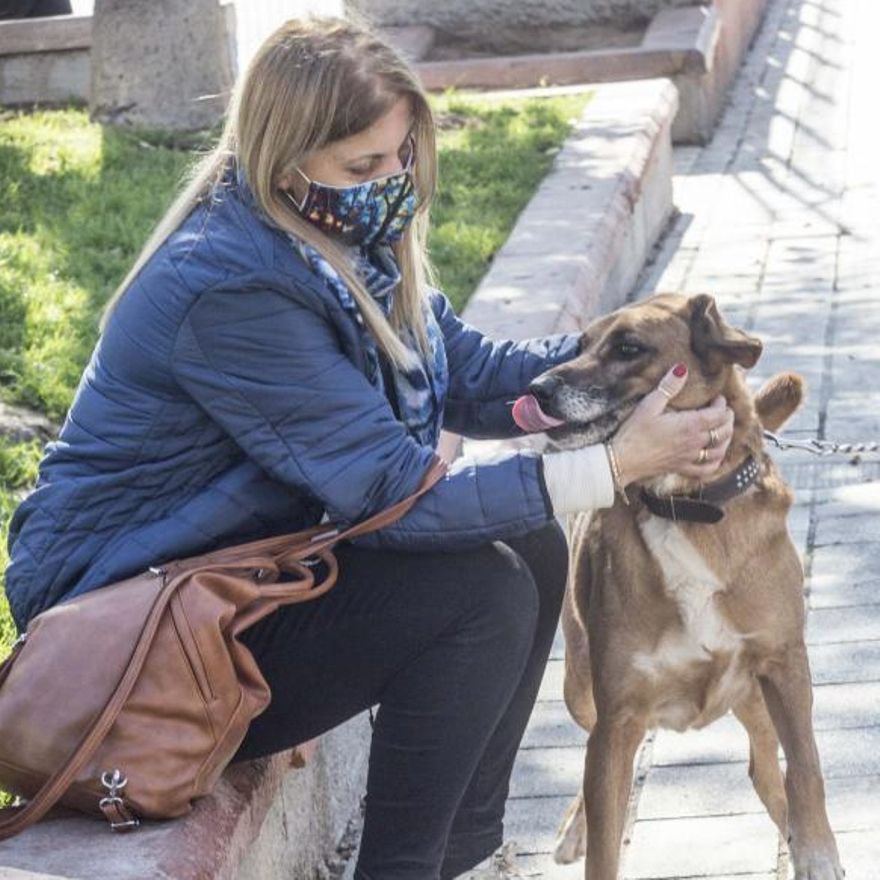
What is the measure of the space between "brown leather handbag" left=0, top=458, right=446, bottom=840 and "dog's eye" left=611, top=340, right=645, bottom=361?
0.92 meters

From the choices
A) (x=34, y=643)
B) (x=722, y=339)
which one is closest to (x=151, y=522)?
(x=34, y=643)

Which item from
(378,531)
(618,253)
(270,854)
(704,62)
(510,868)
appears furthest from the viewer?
(704,62)

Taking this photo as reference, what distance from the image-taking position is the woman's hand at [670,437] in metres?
3.38

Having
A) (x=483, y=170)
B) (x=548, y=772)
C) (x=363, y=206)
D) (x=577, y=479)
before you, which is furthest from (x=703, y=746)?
(x=483, y=170)

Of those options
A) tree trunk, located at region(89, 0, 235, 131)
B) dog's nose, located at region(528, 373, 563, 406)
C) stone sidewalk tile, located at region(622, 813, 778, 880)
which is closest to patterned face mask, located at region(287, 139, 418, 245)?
dog's nose, located at region(528, 373, 563, 406)

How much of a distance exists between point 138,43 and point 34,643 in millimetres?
6150

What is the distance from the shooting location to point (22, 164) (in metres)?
7.87

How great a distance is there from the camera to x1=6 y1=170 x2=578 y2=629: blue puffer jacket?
10.5ft

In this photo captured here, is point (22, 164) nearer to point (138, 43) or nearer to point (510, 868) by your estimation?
point (138, 43)

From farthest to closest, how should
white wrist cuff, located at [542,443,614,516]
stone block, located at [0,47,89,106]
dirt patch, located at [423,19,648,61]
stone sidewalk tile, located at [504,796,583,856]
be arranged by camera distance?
dirt patch, located at [423,19,648,61]
stone block, located at [0,47,89,106]
stone sidewalk tile, located at [504,796,583,856]
white wrist cuff, located at [542,443,614,516]

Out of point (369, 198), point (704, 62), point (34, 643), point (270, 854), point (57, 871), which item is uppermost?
point (369, 198)

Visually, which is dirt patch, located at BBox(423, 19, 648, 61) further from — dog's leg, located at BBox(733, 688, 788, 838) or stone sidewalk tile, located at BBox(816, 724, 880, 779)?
dog's leg, located at BBox(733, 688, 788, 838)

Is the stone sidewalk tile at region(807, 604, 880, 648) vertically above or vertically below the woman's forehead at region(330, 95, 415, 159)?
below

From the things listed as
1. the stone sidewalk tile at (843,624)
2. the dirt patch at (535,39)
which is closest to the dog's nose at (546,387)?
the stone sidewalk tile at (843,624)
